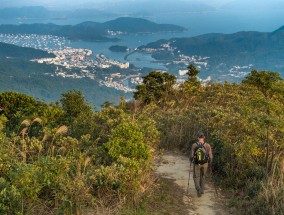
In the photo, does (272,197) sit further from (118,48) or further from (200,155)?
(118,48)

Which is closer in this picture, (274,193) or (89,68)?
(274,193)

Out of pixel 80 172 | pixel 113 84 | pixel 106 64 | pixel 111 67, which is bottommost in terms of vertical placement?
pixel 113 84

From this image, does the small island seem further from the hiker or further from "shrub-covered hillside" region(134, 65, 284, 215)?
the hiker

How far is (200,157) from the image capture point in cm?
705

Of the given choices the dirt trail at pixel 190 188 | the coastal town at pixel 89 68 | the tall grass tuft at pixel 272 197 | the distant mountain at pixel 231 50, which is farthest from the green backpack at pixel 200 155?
the distant mountain at pixel 231 50

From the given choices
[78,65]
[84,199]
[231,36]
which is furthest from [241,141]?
[231,36]

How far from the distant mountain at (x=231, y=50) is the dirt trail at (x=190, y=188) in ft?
363

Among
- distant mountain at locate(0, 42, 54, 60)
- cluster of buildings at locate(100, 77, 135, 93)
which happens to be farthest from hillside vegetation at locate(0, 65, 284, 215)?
distant mountain at locate(0, 42, 54, 60)

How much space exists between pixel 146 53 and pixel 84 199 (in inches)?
5842

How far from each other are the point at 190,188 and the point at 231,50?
14545cm

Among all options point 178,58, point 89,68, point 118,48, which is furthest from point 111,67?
point 118,48

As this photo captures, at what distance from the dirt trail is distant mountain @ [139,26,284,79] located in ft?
363

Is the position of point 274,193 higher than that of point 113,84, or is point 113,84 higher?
point 274,193

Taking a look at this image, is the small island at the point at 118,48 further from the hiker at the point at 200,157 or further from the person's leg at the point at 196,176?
the hiker at the point at 200,157
